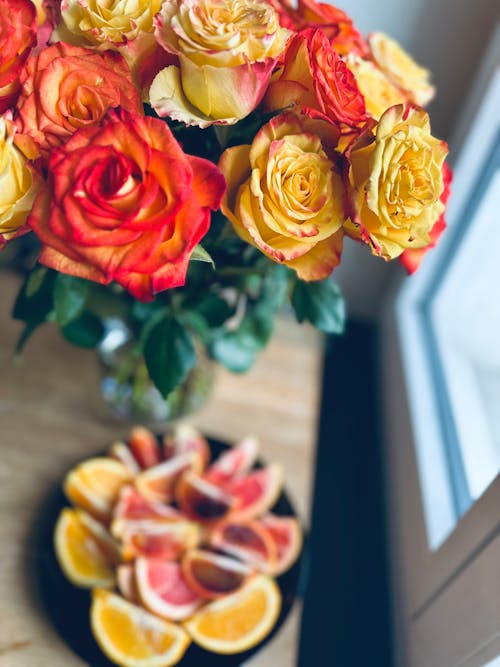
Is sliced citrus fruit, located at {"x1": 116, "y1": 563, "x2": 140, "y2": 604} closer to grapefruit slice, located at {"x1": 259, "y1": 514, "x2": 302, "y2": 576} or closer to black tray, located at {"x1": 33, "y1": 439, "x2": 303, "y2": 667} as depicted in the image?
black tray, located at {"x1": 33, "y1": 439, "x2": 303, "y2": 667}

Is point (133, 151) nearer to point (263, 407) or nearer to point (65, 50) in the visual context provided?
point (65, 50)

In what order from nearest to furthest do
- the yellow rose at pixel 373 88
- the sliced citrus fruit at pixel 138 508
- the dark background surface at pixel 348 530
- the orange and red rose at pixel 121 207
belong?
1. the orange and red rose at pixel 121 207
2. the yellow rose at pixel 373 88
3. the sliced citrus fruit at pixel 138 508
4. the dark background surface at pixel 348 530

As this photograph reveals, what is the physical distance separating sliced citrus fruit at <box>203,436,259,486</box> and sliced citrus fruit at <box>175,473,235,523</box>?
0.7 inches

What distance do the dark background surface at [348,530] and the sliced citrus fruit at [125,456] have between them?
0.81 feet

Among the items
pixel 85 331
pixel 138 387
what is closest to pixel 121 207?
pixel 85 331

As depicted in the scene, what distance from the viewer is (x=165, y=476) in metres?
0.73

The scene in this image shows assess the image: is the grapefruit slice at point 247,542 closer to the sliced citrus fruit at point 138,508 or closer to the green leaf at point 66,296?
the sliced citrus fruit at point 138,508

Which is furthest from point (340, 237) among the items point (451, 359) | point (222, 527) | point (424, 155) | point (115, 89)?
point (451, 359)

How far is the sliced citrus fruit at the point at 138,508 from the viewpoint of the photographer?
0.68 metres

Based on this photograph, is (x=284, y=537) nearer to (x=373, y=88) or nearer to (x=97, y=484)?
(x=97, y=484)

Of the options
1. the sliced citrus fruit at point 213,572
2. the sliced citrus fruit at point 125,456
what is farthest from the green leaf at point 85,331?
the sliced citrus fruit at point 213,572

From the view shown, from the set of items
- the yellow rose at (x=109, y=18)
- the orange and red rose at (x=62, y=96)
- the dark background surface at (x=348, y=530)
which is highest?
the yellow rose at (x=109, y=18)

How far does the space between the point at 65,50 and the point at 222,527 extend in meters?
0.53

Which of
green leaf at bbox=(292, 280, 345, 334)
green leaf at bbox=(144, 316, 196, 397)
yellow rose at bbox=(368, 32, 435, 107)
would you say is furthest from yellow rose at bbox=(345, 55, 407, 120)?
green leaf at bbox=(144, 316, 196, 397)
